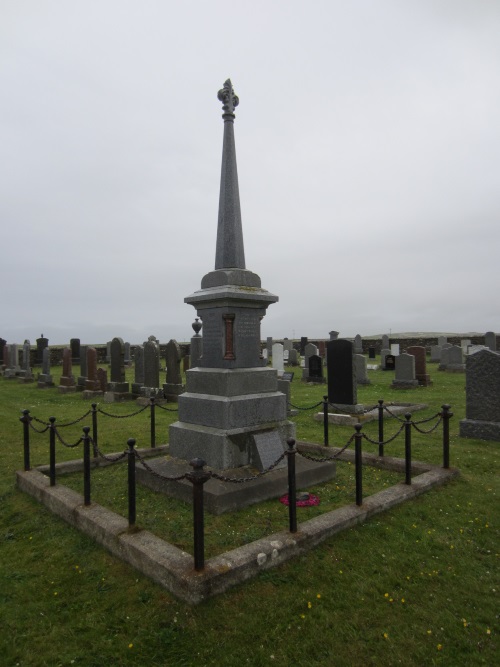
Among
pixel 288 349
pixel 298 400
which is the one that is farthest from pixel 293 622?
pixel 288 349

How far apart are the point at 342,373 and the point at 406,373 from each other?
631 cm

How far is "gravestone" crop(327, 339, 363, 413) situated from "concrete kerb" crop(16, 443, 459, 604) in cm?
496

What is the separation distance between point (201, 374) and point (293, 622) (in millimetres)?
3642

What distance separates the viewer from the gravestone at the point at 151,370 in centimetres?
1445

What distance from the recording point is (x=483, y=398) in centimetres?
884

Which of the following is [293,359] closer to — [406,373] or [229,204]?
[406,373]

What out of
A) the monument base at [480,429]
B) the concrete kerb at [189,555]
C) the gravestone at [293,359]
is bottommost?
the concrete kerb at [189,555]

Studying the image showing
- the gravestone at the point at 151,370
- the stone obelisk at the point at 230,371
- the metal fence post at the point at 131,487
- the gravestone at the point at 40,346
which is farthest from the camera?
the gravestone at the point at 40,346

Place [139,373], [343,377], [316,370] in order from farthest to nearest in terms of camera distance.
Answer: [316,370]
[139,373]
[343,377]

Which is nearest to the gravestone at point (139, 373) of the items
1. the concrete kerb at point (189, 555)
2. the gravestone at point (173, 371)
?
the gravestone at point (173, 371)

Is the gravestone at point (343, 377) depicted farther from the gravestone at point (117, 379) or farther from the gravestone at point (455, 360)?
the gravestone at point (455, 360)

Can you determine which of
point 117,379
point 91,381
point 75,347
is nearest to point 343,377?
point 117,379

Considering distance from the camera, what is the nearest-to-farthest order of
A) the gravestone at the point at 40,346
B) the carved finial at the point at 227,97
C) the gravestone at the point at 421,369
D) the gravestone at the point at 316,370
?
the carved finial at the point at 227,97, the gravestone at the point at 421,369, the gravestone at the point at 316,370, the gravestone at the point at 40,346

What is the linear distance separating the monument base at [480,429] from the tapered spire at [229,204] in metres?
5.72
